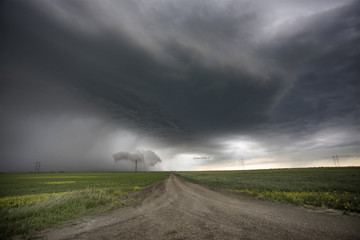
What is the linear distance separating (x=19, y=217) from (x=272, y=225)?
560 inches

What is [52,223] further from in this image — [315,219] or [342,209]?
[342,209]

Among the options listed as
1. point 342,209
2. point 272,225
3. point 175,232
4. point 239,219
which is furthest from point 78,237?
point 342,209

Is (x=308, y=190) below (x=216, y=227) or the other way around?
below

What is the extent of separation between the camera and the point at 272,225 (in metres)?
7.29

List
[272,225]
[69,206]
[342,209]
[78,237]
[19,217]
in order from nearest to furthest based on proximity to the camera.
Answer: [78,237], [272,225], [19,217], [342,209], [69,206]

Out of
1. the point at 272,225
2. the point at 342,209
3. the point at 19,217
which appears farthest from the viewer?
the point at 342,209

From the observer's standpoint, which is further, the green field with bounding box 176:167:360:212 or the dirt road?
the green field with bounding box 176:167:360:212

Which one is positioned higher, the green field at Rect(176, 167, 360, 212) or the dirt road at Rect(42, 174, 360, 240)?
the dirt road at Rect(42, 174, 360, 240)

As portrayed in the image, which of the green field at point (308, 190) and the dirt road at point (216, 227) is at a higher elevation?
the dirt road at point (216, 227)

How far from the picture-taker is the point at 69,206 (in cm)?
1191

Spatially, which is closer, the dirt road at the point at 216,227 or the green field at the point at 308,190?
the dirt road at the point at 216,227

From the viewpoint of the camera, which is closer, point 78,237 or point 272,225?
point 78,237

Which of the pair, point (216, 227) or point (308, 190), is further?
point (308, 190)

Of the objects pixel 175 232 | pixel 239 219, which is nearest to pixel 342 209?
pixel 239 219
